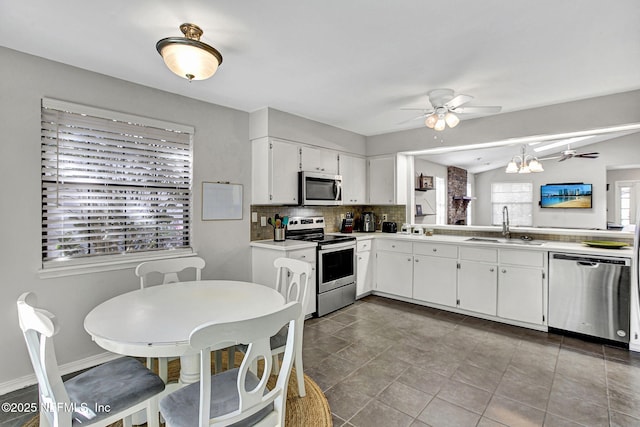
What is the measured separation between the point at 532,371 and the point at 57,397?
3.07 meters

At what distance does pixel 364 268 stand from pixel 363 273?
0.07 m

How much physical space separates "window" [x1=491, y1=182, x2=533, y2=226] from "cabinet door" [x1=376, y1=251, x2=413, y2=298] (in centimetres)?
457

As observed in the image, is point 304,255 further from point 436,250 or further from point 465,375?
point 465,375

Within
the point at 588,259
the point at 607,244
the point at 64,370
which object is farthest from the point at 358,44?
the point at 64,370

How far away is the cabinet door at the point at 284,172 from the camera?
12.1 ft

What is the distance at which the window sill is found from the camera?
2.41 m

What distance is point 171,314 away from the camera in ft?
5.67

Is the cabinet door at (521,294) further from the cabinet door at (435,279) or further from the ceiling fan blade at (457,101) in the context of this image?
the ceiling fan blade at (457,101)

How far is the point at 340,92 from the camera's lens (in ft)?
10.4

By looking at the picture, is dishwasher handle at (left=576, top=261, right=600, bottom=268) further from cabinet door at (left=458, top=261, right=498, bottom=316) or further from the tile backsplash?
the tile backsplash

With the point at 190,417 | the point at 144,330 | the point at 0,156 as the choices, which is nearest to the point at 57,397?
the point at 144,330

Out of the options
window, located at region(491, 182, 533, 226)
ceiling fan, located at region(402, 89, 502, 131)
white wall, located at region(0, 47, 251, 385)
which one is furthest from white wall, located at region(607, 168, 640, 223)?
white wall, located at region(0, 47, 251, 385)

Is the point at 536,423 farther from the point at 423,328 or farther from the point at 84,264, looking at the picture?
the point at 84,264

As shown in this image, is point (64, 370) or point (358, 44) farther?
point (64, 370)
